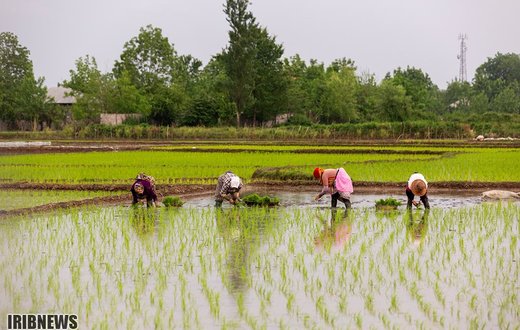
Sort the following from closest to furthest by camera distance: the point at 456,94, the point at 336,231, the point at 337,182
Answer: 1. the point at 336,231
2. the point at 337,182
3. the point at 456,94

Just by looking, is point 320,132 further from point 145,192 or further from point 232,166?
point 145,192

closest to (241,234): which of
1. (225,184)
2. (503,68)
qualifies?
(225,184)

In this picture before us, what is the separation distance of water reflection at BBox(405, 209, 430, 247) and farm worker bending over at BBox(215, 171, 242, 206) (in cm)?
291

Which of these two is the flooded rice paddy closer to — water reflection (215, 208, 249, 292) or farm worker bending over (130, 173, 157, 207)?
water reflection (215, 208, 249, 292)

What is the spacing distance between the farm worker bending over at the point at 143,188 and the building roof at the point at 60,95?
4998 cm

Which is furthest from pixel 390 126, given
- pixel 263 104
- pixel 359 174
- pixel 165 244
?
pixel 165 244

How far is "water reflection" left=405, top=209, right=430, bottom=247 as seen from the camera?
35.1ft

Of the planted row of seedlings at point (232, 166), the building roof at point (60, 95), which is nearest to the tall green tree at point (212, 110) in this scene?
the building roof at point (60, 95)

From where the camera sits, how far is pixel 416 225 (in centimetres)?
1202

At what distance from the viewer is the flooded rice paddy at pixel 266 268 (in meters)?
6.92

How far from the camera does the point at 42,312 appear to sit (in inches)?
269

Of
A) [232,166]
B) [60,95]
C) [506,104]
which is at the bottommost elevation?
[232,166]

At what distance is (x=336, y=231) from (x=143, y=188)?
3.89 m

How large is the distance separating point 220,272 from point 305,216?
468cm
